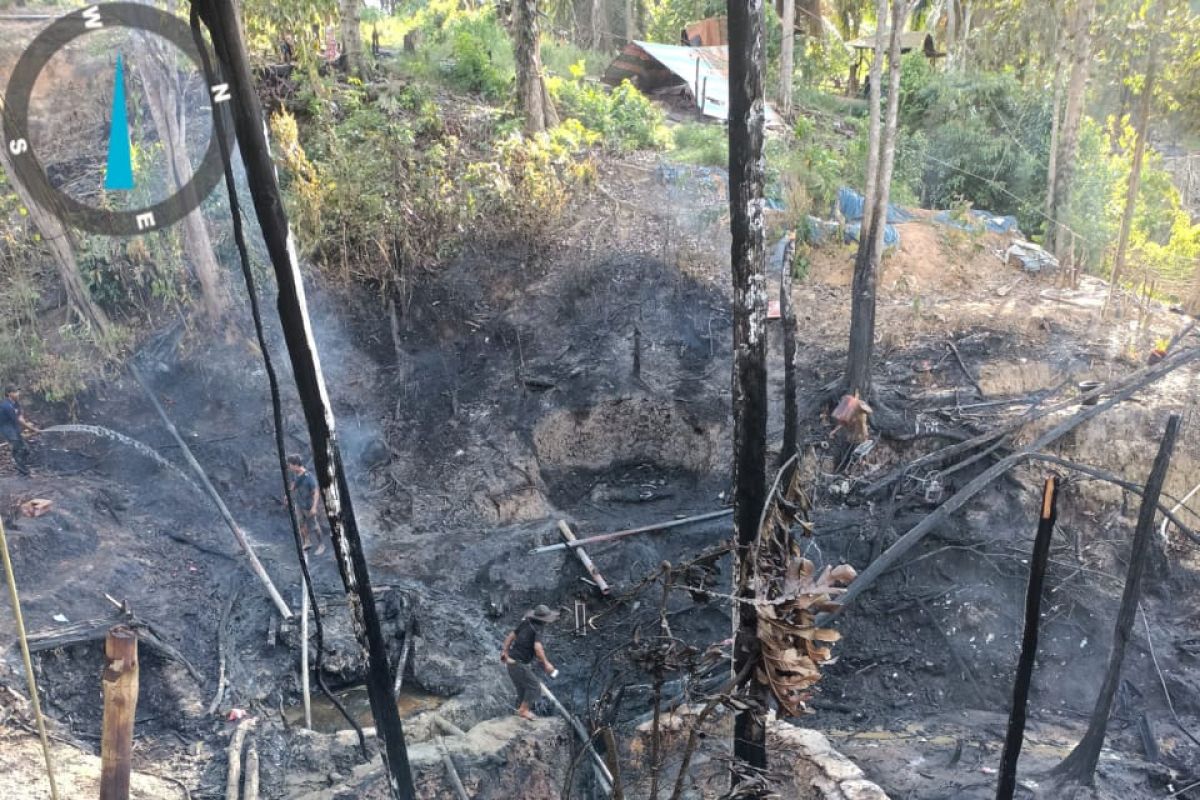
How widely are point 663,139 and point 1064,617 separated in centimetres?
1147

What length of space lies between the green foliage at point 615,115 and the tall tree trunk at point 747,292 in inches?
476

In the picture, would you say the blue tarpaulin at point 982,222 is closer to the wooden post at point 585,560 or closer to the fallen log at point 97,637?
the wooden post at point 585,560

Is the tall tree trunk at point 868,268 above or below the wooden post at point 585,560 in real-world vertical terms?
above

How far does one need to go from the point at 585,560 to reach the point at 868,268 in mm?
5038

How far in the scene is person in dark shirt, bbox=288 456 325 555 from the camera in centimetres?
1039

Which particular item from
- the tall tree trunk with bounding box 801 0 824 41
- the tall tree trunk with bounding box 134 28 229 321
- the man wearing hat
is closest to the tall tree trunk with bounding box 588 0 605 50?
the tall tree trunk with bounding box 801 0 824 41

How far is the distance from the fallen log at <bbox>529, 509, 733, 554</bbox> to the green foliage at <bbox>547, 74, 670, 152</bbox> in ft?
28.2

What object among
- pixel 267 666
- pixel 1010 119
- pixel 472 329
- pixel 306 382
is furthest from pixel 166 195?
pixel 1010 119

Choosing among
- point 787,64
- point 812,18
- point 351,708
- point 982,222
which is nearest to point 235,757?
point 351,708

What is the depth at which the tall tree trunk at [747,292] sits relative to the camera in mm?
5160

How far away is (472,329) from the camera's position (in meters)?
13.6

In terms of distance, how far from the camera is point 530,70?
49.6ft

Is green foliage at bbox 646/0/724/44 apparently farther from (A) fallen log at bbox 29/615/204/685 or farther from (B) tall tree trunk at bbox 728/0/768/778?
(A) fallen log at bbox 29/615/204/685

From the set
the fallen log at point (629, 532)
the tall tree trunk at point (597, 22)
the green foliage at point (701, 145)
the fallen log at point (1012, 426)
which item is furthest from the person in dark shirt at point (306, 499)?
the tall tree trunk at point (597, 22)
